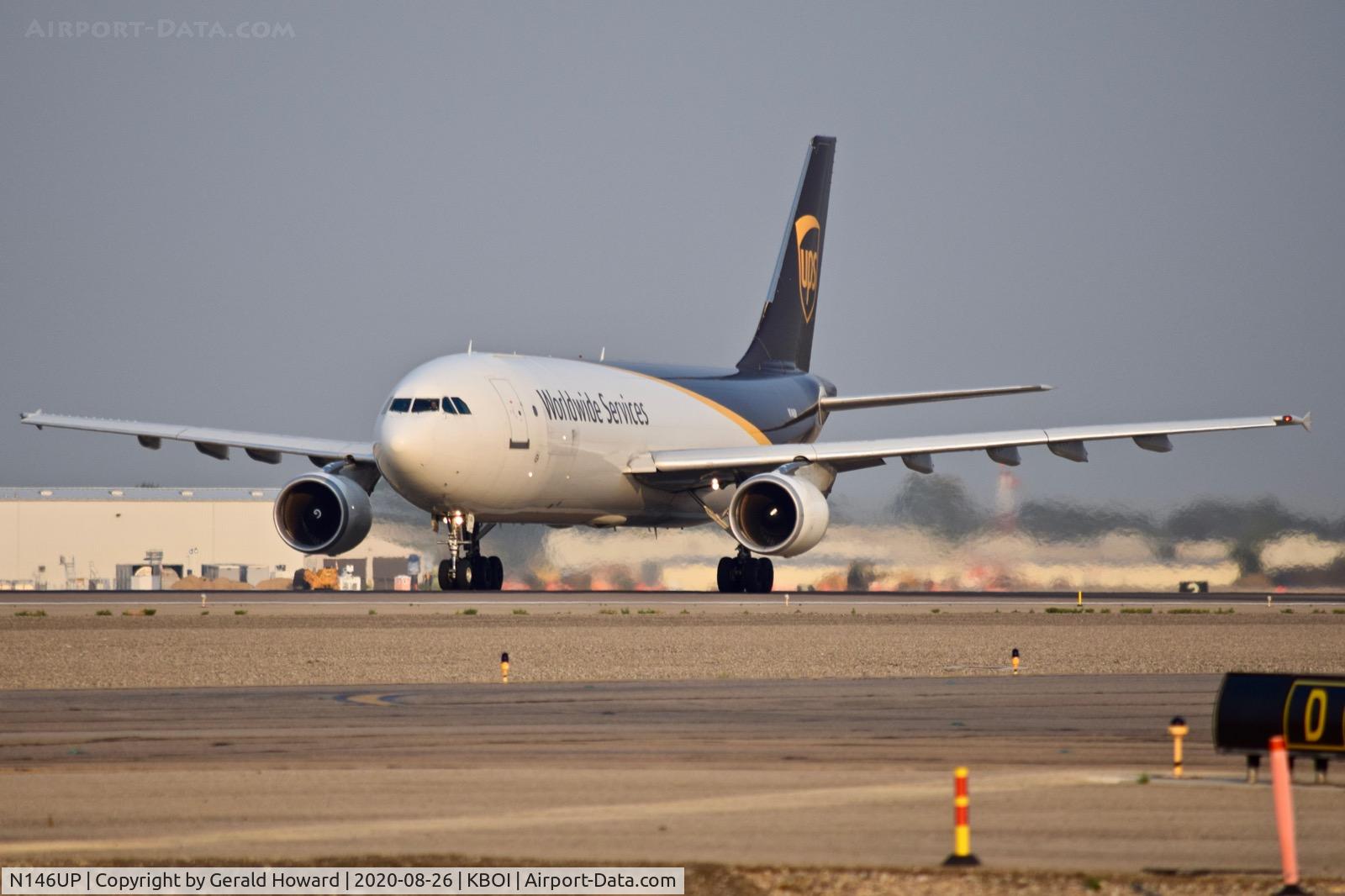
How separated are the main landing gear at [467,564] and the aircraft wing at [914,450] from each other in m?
3.54

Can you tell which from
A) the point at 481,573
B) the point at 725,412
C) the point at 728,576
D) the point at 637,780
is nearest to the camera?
the point at 637,780

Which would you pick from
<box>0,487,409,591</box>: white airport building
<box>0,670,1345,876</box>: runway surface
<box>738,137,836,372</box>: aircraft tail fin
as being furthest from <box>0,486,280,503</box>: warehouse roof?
<box>0,670,1345,876</box>: runway surface

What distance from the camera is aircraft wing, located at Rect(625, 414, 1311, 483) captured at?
123 ft

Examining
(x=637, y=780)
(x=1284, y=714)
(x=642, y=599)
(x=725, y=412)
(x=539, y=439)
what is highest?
(x=725, y=412)

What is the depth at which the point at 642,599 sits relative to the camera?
1366 inches

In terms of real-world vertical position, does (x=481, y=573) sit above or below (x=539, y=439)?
below

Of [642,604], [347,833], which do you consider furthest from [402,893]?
[642,604]

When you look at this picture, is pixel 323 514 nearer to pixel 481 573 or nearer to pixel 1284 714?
pixel 481 573

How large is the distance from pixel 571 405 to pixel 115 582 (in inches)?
929

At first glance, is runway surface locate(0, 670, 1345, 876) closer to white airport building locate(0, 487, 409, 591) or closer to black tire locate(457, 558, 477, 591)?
black tire locate(457, 558, 477, 591)

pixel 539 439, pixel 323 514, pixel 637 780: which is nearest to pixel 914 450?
pixel 539 439

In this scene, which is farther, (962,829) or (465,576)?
(465,576)

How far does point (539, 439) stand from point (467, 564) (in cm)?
309

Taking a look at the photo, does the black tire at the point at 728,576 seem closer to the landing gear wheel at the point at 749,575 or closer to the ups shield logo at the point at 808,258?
the landing gear wheel at the point at 749,575
